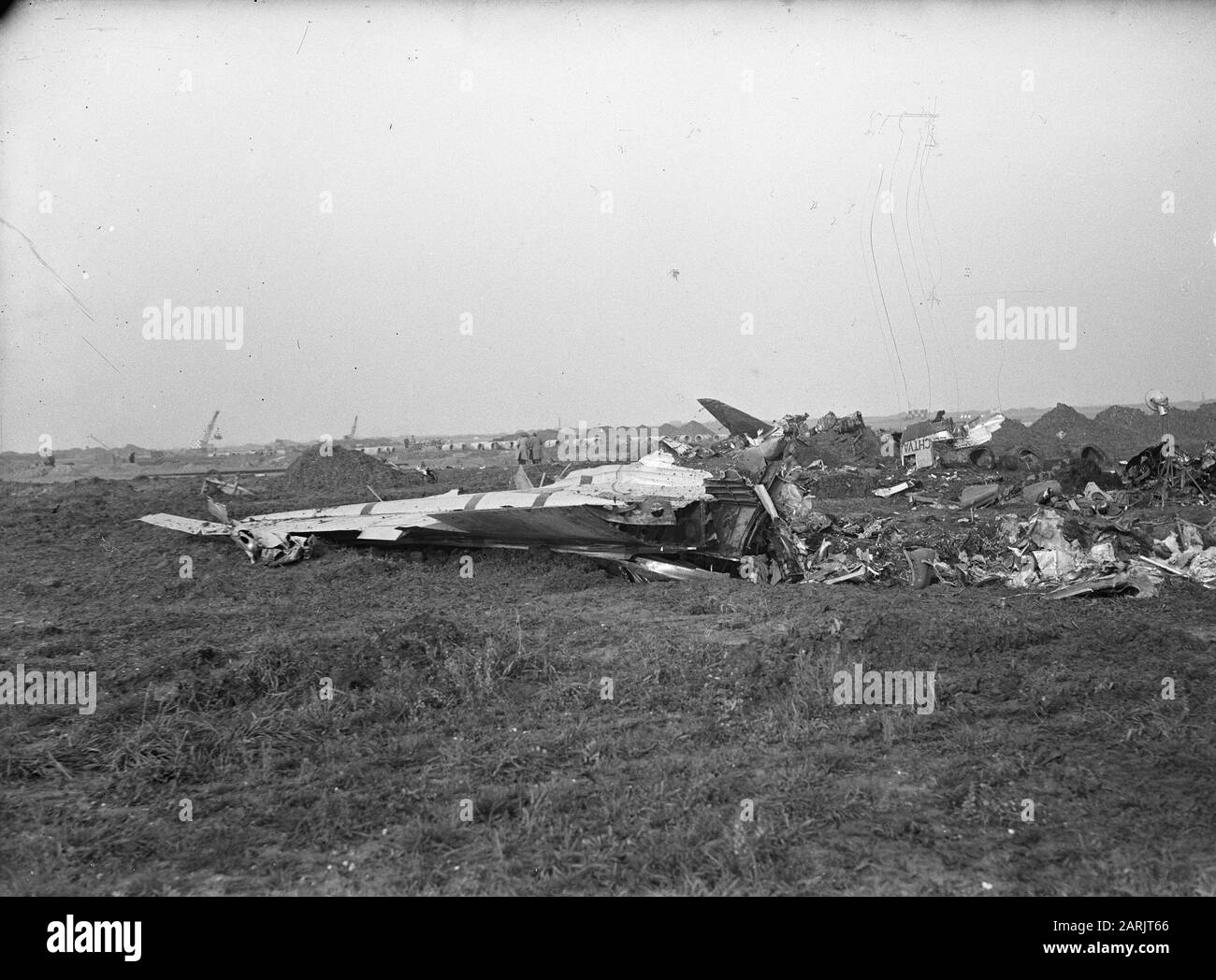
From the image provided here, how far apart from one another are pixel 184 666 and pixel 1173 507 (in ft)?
49.1

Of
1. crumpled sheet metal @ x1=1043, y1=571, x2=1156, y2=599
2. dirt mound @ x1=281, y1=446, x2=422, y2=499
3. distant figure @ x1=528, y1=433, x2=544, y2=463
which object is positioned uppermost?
distant figure @ x1=528, y1=433, x2=544, y2=463

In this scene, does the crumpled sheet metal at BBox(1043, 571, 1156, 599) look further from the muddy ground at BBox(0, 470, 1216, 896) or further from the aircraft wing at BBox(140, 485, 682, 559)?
the aircraft wing at BBox(140, 485, 682, 559)

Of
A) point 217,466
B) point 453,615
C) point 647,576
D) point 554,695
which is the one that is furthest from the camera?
point 217,466

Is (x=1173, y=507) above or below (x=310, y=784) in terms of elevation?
above

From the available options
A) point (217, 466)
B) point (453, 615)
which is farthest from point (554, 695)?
point (217, 466)

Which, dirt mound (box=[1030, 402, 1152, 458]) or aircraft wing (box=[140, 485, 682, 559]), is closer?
aircraft wing (box=[140, 485, 682, 559])

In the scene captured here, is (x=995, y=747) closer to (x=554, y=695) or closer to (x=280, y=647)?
(x=554, y=695)

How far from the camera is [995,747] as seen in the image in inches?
181

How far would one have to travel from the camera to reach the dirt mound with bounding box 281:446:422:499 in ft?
61.9

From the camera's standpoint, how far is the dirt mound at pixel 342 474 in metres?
18.9

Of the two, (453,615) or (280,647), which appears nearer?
(280,647)

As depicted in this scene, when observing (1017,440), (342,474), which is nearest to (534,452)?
(342,474)

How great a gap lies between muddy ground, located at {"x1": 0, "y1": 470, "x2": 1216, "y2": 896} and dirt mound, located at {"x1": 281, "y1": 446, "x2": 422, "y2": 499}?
1081 centimetres

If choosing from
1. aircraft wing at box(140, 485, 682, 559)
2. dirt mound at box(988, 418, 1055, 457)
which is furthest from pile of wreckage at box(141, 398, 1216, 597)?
dirt mound at box(988, 418, 1055, 457)
